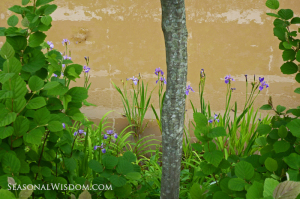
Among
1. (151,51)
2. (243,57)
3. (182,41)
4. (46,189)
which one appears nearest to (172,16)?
(182,41)

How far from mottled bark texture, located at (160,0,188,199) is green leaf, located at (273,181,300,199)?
73 centimetres

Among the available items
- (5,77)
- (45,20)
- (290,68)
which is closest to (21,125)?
(5,77)

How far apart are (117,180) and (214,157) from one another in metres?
0.41

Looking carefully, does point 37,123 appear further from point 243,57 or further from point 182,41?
point 243,57

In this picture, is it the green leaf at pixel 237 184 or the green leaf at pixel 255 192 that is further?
the green leaf at pixel 237 184

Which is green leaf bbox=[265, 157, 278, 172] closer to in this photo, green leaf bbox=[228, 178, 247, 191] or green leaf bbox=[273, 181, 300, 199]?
green leaf bbox=[228, 178, 247, 191]

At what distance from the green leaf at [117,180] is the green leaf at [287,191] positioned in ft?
2.37

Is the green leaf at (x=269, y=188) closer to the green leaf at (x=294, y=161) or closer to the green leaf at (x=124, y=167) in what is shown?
the green leaf at (x=294, y=161)

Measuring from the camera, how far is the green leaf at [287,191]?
50 centimetres

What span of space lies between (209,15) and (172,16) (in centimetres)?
195

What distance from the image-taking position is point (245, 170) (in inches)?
37.9

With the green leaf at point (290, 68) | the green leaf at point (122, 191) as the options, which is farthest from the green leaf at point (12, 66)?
the green leaf at point (290, 68)

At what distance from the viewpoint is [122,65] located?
2988 millimetres

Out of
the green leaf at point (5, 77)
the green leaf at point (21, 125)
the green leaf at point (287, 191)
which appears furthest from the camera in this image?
the green leaf at point (21, 125)
